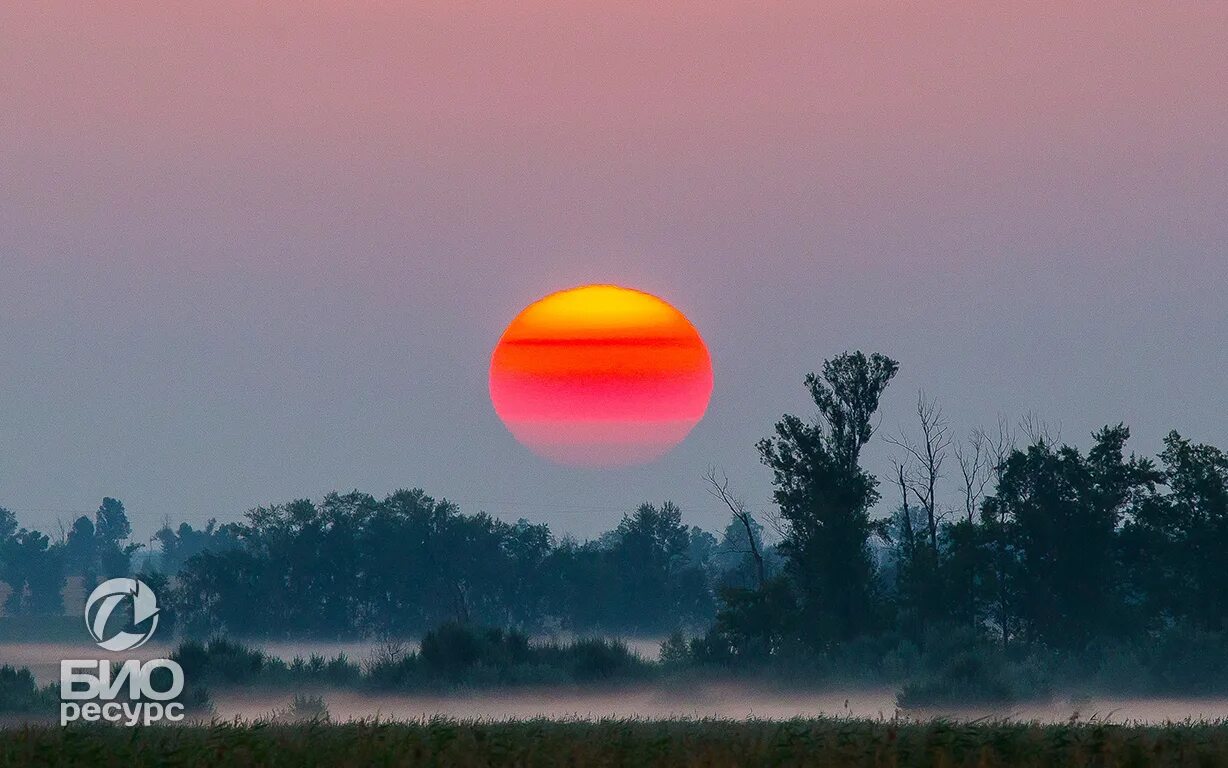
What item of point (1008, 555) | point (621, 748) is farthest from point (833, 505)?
point (621, 748)

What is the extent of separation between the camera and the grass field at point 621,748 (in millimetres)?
16500

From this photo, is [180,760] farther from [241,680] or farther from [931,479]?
[931,479]

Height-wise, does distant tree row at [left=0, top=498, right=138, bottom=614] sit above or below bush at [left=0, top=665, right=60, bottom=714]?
above

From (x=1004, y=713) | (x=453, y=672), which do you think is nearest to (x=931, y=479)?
(x=1004, y=713)

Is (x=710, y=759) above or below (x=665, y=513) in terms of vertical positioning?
below

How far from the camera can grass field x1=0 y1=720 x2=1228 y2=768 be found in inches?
650

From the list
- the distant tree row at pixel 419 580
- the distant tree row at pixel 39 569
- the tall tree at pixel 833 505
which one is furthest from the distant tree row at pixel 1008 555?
the distant tree row at pixel 39 569

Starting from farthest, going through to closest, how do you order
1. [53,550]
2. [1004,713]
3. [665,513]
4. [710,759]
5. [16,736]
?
[53,550], [665,513], [1004,713], [16,736], [710,759]

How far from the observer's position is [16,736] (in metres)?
19.0

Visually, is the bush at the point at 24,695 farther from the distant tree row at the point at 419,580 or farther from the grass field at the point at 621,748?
the distant tree row at the point at 419,580

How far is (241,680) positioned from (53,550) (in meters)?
125

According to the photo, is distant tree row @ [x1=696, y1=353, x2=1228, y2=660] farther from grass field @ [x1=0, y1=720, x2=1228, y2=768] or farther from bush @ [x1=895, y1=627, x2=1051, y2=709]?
grass field @ [x1=0, y1=720, x2=1228, y2=768]

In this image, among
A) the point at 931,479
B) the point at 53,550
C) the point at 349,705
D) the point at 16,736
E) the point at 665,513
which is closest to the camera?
the point at 16,736

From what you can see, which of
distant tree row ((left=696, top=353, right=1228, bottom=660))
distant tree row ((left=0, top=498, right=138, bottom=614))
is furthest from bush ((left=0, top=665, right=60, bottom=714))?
distant tree row ((left=0, top=498, right=138, bottom=614))
